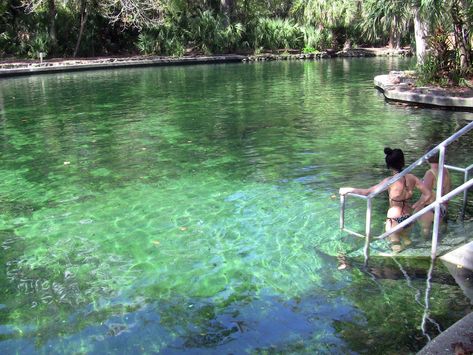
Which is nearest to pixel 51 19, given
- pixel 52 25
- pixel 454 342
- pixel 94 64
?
pixel 52 25

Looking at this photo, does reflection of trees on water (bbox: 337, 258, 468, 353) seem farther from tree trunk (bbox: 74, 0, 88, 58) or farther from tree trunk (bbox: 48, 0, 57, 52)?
tree trunk (bbox: 48, 0, 57, 52)

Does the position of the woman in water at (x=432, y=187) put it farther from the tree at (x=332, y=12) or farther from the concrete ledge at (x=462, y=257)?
the tree at (x=332, y=12)

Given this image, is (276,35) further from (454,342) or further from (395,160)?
(454,342)

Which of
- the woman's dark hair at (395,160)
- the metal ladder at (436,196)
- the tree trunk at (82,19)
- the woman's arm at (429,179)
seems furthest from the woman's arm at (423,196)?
the tree trunk at (82,19)

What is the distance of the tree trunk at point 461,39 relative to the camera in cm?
1662

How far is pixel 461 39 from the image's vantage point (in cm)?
1716

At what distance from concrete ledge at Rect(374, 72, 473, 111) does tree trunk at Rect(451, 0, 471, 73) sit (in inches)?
67.0

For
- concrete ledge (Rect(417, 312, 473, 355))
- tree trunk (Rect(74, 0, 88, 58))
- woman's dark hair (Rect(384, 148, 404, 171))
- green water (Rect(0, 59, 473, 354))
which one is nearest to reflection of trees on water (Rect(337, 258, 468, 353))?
green water (Rect(0, 59, 473, 354))

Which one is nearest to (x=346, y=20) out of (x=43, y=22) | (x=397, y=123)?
(x=43, y=22)

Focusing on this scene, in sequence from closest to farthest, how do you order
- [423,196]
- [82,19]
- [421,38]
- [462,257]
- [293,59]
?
[462,257] → [423,196] → [421,38] → [82,19] → [293,59]

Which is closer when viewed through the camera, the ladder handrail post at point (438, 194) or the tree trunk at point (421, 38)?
the ladder handrail post at point (438, 194)

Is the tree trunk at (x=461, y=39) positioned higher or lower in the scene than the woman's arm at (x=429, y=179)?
higher

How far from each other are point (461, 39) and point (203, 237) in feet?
46.4

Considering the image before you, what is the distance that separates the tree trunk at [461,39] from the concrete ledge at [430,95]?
5.59 feet
